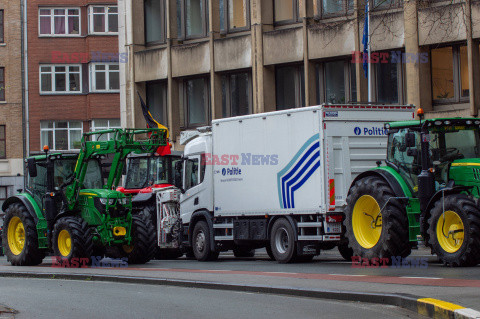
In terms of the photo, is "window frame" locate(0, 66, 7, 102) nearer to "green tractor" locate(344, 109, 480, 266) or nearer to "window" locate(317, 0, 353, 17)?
"window" locate(317, 0, 353, 17)

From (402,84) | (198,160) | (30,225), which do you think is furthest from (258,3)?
(30,225)

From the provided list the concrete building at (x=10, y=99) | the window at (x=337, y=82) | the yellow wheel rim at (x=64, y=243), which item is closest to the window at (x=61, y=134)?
the concrete building at (x=10, y=99)

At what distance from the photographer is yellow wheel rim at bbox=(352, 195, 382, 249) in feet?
63.5

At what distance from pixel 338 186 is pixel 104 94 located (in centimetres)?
3637

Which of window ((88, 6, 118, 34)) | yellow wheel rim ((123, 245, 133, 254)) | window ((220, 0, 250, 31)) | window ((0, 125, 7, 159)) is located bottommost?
yellow wheel rim ((123, 245, 133, 254))

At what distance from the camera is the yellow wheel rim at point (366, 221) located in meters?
19.4

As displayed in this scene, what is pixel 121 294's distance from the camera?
1548 centimetres

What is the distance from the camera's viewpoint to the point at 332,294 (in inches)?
535

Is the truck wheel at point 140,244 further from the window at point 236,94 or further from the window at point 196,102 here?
the window at point 196,102

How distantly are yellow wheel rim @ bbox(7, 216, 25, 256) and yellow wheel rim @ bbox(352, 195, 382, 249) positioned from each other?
9260 millimetres

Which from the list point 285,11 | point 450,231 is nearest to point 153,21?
point 285,11

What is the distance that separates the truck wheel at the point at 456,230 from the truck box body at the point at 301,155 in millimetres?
3197

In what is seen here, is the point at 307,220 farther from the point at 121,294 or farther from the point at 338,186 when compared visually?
the point at 121,294

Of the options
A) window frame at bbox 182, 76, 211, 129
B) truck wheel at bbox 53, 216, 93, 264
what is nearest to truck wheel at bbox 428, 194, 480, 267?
truck wheel at bbox 53, 216, 93, 264
